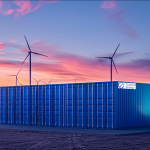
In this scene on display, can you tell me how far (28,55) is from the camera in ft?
185

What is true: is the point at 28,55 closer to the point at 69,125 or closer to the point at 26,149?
the point at 69,125

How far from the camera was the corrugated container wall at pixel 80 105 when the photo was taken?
35.9m

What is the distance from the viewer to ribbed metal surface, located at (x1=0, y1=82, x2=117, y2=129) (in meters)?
36.2

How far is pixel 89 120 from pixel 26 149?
1817 cm

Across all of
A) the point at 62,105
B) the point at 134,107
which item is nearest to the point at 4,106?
the point at 62,105

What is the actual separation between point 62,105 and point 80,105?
9.65 feet

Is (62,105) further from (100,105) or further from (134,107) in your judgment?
(134,107)

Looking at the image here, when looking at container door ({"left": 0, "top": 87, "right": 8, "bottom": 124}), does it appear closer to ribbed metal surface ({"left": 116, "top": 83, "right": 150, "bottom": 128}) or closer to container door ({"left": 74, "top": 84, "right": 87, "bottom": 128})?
container door ({"left": 74, "top": 84, "right": 87, "bottom": 128})

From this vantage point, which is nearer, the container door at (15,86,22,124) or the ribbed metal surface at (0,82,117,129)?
the ribbed metal surface at (0,82,117,129)

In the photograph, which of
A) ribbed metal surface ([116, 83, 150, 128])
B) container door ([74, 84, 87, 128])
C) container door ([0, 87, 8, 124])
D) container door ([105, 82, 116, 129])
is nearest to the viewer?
container door ([105, 82, 116, 129])

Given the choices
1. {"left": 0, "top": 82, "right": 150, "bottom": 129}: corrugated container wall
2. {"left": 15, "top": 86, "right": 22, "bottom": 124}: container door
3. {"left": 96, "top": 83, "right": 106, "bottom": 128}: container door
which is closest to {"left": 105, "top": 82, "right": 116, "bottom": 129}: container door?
{"left": 0, "top": 82, "right": 150, "bottom": 129}: corrugated container wall

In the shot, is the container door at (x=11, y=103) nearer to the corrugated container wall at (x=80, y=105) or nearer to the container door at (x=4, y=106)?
the corrugated container wall at (x=80, y=105)

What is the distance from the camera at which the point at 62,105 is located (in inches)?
1585

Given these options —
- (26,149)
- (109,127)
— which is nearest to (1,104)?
(109,127)
